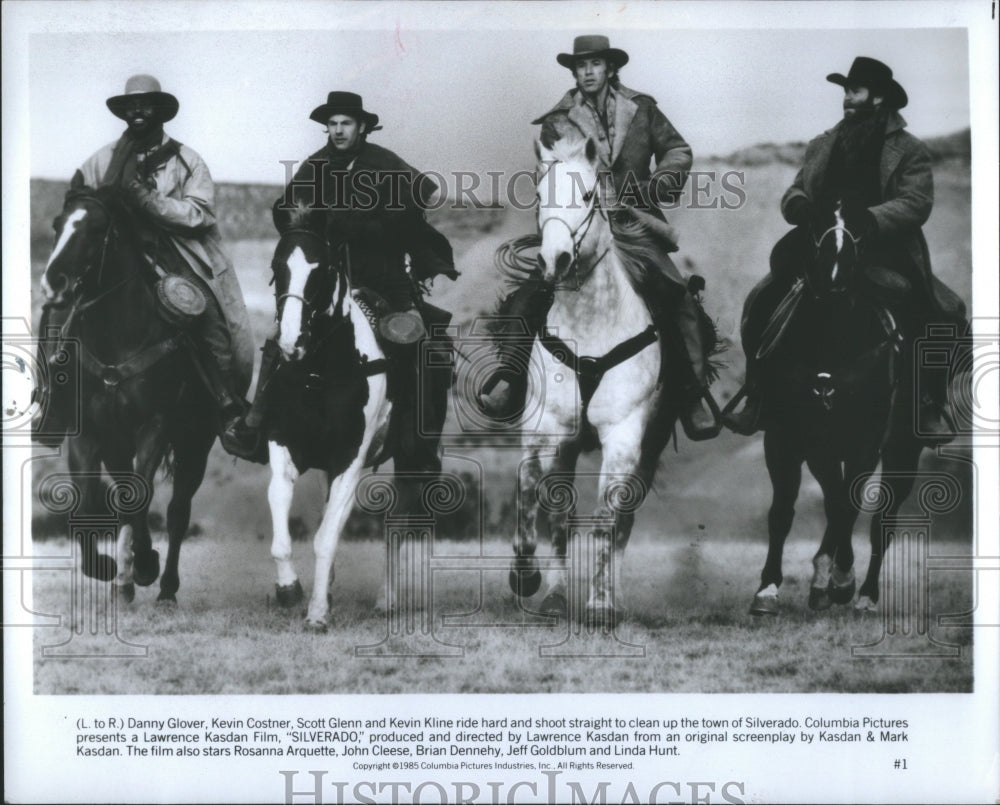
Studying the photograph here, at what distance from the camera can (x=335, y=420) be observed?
6.00m

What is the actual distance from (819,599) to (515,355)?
6.59ft

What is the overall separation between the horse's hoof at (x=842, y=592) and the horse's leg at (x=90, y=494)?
3699 mm

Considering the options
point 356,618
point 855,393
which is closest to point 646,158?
Result: point 855,393

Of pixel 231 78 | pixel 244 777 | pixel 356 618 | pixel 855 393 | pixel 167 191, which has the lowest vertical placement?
pixel 244 777

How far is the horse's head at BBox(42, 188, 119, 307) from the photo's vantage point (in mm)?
6020

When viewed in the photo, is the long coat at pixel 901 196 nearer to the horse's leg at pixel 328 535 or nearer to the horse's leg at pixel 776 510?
the horse's leg at pixel 776 510

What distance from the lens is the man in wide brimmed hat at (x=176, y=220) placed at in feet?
19.8

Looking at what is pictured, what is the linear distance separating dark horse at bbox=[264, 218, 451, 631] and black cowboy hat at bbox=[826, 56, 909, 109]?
252 centimetres

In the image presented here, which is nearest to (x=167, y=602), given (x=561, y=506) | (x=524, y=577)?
(x=524, y=577)

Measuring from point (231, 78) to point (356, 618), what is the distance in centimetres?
285

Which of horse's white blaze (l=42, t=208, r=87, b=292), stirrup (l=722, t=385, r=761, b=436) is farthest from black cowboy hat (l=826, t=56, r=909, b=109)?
horse's white blaze (l=42, t=208, r=87, b=292)

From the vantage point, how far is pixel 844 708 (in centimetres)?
598

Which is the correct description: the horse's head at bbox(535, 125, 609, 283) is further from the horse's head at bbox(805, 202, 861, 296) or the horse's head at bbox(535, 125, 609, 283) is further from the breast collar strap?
the horse's head at bbox(805, 202, 861, 296)

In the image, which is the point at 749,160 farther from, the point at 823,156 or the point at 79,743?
the point at 79,743
